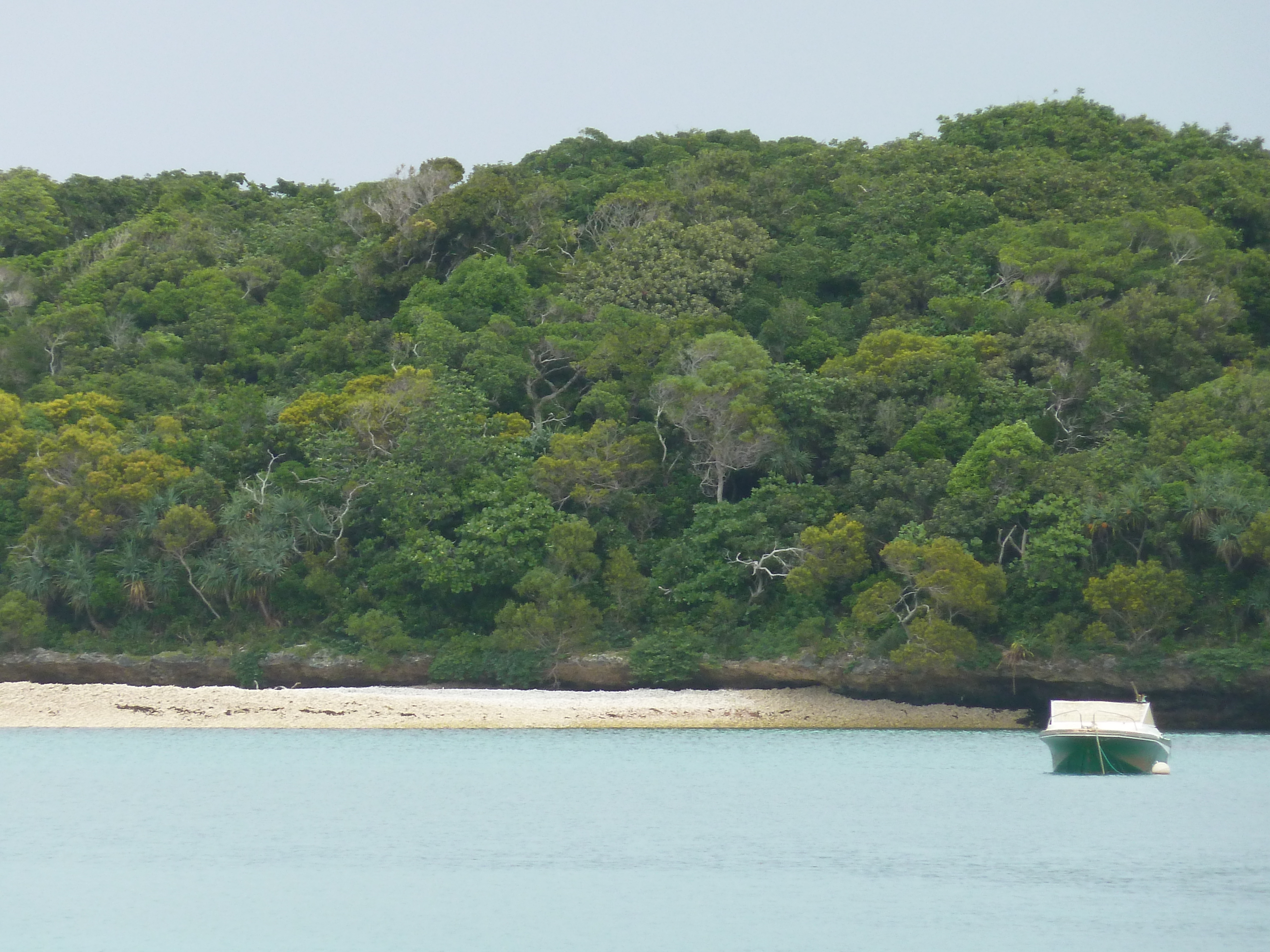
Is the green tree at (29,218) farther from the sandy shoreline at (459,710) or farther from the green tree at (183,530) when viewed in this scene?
the sandy shoreline at (459,710)

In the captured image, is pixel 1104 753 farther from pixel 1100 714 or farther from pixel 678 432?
pixel 678 432

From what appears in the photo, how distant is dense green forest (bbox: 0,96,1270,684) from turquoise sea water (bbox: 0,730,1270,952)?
6.31 m

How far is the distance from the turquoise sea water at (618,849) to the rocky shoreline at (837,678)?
355 cm

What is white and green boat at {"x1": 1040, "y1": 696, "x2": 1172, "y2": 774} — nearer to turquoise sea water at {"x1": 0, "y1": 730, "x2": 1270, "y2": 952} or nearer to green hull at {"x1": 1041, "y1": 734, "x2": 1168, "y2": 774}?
green hull at {"x1": 1041, "y1": 734, "x2": 1168, "y2": 774}

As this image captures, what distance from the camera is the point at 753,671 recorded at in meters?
36.3

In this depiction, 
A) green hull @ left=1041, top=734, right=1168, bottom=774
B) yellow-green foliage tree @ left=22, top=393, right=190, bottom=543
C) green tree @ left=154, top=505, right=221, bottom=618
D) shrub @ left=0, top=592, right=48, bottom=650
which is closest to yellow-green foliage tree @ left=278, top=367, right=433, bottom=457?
yellow-green foliage tree @ left=22, top=393, right=190, bottom=543

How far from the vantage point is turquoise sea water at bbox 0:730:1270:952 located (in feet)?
49.4

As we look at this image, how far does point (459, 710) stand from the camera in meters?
33.8

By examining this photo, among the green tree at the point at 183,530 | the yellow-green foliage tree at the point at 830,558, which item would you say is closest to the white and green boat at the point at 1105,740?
the yellow-green foliage tree at the point at 830,558

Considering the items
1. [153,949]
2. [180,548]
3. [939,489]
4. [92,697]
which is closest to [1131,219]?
[939,489]

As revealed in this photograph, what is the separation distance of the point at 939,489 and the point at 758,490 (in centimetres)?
459

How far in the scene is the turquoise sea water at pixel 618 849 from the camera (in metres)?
15.1

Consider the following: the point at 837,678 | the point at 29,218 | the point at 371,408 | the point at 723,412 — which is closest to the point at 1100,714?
the point at 837,678

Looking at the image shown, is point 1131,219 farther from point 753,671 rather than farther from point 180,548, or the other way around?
point 180,548
